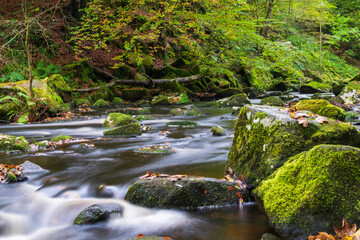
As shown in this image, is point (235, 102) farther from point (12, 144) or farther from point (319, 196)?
point (319, 196)

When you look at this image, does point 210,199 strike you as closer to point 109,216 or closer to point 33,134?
point 109,216

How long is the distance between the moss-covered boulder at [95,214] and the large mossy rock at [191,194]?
368 mm

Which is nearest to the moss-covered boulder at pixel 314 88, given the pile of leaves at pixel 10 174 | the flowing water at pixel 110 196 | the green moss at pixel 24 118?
the flowing water at pixel 110 196

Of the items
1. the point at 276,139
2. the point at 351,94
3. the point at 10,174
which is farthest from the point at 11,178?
the point at 351,94

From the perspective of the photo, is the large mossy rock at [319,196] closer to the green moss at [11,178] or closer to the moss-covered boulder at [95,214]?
Result: the moss-covered boulder at [95,214]

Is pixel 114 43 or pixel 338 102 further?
pixel 114 43

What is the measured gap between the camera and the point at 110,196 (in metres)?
3.99

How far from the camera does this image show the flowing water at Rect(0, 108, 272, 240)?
3.09 m

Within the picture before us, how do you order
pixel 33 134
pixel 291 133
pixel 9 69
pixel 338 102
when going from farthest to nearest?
pixel 9 69 → pixel 338 102 → pixel 33 134 → pixel 291 133

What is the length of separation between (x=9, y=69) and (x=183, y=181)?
14.9 m

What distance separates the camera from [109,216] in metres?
3.36

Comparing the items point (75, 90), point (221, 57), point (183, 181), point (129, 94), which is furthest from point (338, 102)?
point (75, 90)

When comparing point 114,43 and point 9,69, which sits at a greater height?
point 114,43

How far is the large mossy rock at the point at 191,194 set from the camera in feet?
11.4
